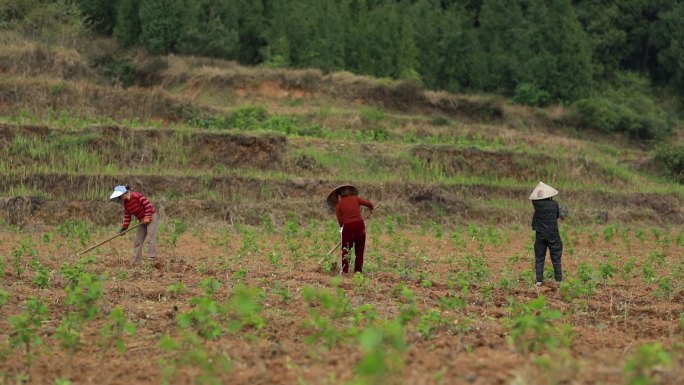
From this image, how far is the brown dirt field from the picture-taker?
20.2 ft

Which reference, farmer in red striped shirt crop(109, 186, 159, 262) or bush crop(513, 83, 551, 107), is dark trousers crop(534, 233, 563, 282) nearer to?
farmer in red striped shirt crop(109, 186, 159, 262)

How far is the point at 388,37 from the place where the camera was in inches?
1544

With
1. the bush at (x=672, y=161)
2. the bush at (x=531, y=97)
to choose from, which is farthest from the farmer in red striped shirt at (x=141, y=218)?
the bush at (x=531, y=97)

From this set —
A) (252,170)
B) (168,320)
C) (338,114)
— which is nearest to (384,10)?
(338,114)

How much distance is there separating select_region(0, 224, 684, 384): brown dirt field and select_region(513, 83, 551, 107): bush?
22791mm

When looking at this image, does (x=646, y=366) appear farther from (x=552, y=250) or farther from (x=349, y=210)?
(x=349, y=210)

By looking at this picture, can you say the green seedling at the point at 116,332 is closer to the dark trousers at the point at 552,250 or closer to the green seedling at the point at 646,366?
the green seedling at the point at 646,366

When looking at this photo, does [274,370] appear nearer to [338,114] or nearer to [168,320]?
[168,320]

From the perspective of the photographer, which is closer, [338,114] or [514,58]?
[338,114]

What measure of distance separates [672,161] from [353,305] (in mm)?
23713

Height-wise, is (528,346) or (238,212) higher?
(528,346)

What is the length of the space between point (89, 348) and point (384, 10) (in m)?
35.6

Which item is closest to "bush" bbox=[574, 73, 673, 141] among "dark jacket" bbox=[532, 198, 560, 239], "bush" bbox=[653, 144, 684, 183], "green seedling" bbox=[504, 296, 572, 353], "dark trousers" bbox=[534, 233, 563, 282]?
"bush" bbox=[653, 144, 684, 183]

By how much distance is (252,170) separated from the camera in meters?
24.6
